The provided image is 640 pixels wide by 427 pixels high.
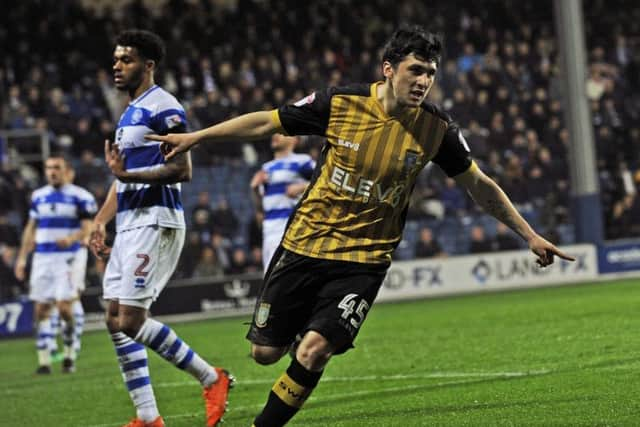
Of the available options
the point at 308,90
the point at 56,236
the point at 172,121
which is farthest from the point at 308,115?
the point at 308,90

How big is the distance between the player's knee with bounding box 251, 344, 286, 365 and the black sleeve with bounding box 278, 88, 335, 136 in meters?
1.15

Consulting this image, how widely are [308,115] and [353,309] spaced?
1049 mm

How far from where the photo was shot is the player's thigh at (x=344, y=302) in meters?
6.30

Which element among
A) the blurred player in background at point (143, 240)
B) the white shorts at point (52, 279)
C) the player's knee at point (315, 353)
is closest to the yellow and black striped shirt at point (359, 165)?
the player's knee at point (315, 353)

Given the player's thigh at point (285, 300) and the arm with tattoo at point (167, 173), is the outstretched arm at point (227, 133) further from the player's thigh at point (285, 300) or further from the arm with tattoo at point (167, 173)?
the arm with tattoo at point (167, 173)

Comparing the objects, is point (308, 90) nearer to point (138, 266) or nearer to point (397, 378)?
point (397, 378)

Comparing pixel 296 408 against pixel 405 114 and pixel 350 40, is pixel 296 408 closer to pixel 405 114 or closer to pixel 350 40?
pixel 405 114

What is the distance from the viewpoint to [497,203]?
273 inches

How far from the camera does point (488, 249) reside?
24.8m

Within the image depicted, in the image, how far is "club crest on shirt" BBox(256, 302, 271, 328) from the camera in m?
6.58

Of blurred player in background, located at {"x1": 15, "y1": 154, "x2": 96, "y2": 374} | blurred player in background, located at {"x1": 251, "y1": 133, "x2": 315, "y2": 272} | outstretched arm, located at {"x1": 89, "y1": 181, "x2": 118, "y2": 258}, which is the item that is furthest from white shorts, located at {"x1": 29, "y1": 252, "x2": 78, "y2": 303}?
outstretched arm, located at {"x1": 89, "y1": 181, "x2": 118, "y2": 258}

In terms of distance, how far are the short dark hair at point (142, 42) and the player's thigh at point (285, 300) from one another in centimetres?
229

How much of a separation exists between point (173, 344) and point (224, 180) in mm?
16087

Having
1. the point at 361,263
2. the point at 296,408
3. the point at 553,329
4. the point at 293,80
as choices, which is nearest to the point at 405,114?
the point at 361,263
